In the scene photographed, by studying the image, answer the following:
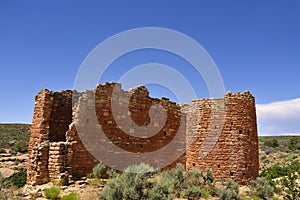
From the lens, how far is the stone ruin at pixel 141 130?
32.5ft

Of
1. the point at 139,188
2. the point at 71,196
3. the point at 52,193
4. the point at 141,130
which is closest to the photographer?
the point at 139,188

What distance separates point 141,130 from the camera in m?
12.4

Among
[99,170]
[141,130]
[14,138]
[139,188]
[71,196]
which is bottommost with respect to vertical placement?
[71,196]

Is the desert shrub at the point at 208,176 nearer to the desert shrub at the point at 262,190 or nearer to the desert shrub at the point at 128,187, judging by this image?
the desert shrub at the point at 262,190

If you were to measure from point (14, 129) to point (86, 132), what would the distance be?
1674 inches

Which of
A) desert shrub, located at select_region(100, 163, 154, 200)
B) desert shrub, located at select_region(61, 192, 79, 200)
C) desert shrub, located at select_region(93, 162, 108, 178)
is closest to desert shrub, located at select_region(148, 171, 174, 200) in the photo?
desert shrub, located at select_region(100, 163, 154, 200)

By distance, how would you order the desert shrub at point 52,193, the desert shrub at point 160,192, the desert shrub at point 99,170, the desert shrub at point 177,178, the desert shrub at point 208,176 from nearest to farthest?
the desert shrub at point 160,192 < the desert shrub at point 52,193 < the desert shrub at point 99,170 < the desert shrub at point 177,178 < the desert shrub at point 208,176

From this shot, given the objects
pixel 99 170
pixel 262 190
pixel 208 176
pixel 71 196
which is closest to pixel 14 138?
pixel 99 170

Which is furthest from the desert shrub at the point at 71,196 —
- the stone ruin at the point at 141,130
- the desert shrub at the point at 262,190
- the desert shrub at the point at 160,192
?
the desert shrub at the point at 262,190

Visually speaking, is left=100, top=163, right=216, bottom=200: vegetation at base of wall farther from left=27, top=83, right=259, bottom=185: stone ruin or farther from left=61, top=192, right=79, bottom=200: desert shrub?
left=27, top=83, right=259, bottom=185: stone ruin

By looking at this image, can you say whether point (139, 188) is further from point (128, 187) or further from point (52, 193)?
point (52, 193)

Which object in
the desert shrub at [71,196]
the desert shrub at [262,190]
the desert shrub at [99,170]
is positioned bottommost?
the desert shrub at [262,190]

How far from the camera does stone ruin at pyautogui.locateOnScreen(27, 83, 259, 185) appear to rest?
9898mm

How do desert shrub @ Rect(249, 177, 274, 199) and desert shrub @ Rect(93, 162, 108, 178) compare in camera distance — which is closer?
desert shrub @ Rect(93, 162, 108, 178)
